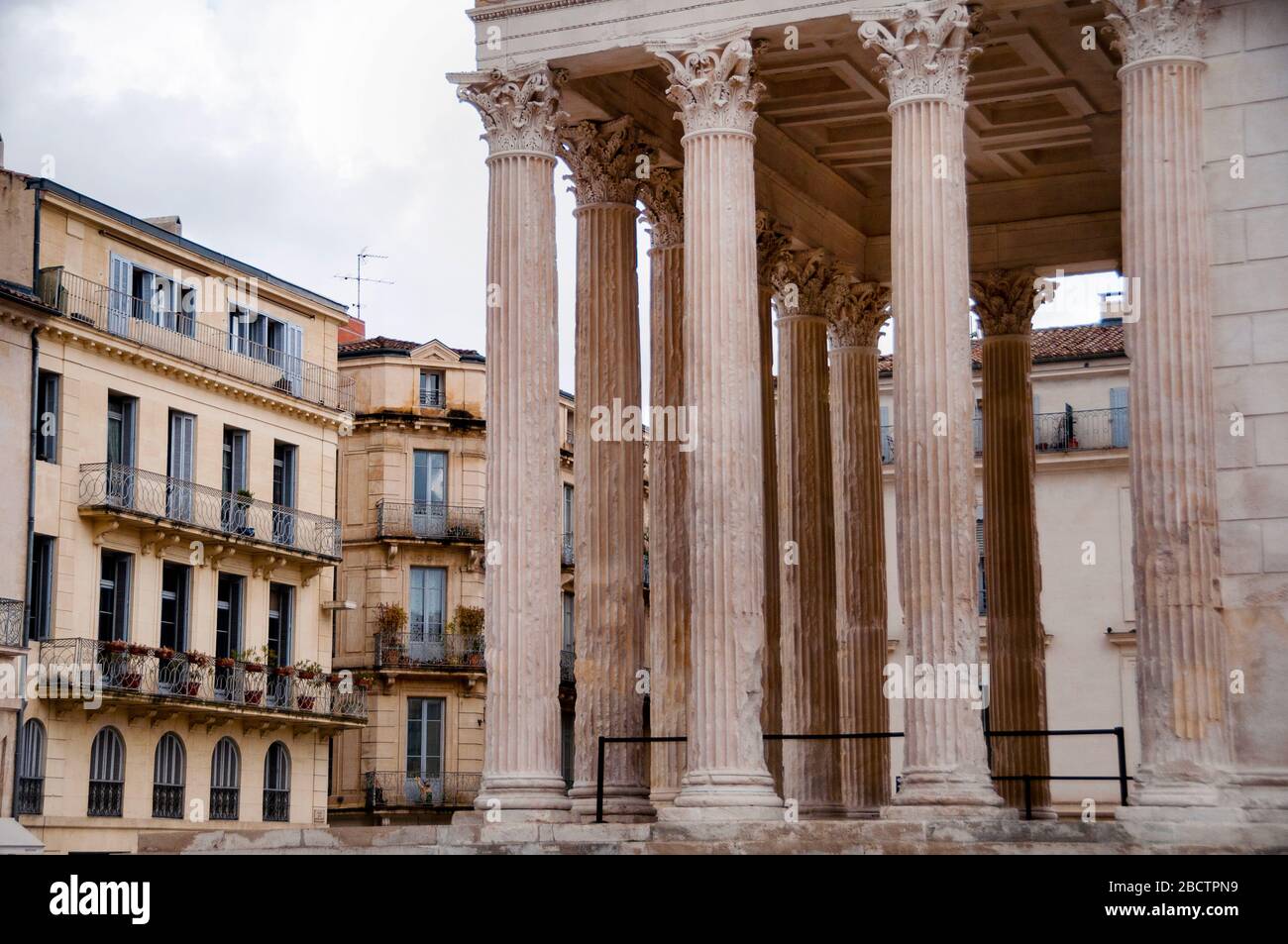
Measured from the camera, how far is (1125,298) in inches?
1169

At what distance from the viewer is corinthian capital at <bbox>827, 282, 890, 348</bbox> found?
1687 inches

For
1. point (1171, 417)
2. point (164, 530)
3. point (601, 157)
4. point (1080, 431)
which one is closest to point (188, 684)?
point (164, 530)

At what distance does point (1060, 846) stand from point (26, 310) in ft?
120

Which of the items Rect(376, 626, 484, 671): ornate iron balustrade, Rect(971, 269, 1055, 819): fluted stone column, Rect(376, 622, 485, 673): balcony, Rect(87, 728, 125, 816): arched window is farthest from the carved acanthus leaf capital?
Rect(376, 626, 484, 671): ornate iron balustrade

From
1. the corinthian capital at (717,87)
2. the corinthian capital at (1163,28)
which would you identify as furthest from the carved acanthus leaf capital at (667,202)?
the corinthian capital at (1163,28)

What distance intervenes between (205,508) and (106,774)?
8800 mm

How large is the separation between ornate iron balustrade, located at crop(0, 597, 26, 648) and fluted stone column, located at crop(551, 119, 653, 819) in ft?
77.1

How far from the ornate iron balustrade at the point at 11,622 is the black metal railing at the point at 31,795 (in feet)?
11.3

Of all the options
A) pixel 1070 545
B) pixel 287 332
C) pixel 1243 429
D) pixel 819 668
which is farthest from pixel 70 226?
pixel 1243 429

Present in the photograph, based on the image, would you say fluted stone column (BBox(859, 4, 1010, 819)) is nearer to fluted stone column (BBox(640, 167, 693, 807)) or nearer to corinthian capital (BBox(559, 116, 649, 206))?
fluted stone column (BBox(640, 167, 693, 807))

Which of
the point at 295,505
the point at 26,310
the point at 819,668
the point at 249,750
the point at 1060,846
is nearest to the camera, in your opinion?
the point at 1060,846

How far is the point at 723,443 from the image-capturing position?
31484 mm

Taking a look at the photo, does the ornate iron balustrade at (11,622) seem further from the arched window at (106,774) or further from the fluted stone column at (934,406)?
the fluted stone column at (934,406)

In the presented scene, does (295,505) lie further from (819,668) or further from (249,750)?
(819,668)
